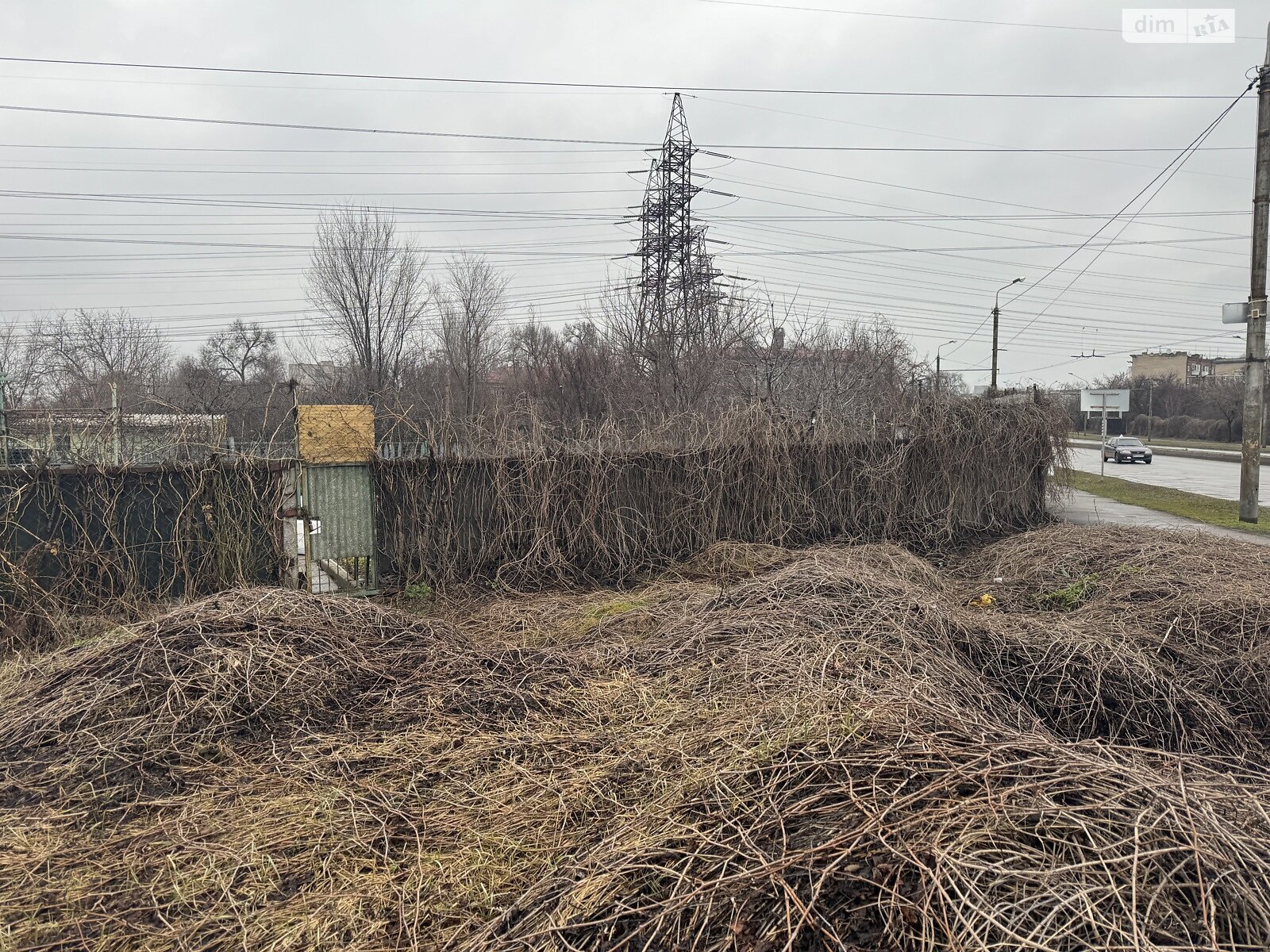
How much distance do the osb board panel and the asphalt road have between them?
11321 mm

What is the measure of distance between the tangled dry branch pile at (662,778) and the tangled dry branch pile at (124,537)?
59.4 inches

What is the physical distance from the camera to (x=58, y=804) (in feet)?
11.7

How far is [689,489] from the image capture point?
977 cm

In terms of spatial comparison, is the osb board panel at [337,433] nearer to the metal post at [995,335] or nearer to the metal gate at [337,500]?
the metal gate at [337,500]

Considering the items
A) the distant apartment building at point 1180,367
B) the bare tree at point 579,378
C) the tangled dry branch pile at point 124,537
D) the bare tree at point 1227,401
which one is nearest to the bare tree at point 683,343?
the bare tree at point 579,378

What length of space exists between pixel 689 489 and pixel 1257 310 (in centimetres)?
1099

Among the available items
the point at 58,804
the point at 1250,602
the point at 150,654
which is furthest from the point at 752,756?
the point at 1250,602

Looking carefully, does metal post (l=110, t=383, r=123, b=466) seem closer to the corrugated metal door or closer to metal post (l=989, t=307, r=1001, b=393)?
the corrugated metal door

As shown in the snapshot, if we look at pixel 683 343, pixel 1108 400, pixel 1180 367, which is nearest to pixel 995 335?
pixel 1108 400

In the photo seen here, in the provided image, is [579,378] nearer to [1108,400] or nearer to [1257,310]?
[1257,310]

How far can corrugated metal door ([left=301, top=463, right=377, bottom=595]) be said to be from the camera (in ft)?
26.4

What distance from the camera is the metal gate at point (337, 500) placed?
800 cm

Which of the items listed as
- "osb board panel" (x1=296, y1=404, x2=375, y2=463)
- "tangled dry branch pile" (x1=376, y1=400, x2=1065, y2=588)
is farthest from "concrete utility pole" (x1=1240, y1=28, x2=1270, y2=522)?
"osb board panel" (x1=296, y1=404, x2=375, y2=463)

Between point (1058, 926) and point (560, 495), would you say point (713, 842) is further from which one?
point (560, 495)
